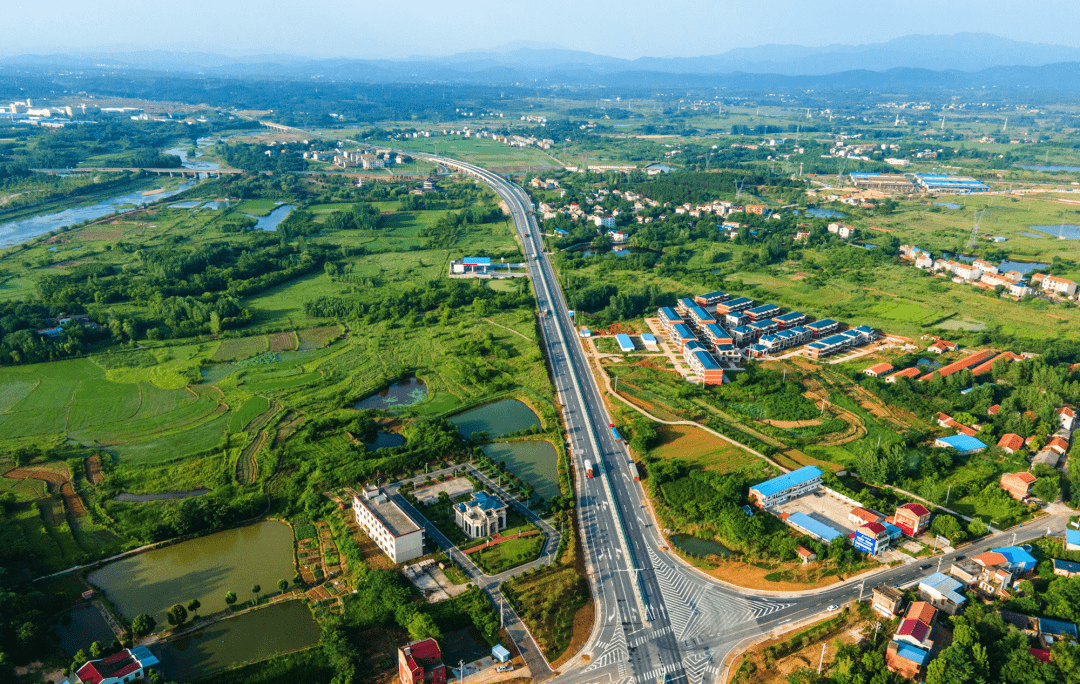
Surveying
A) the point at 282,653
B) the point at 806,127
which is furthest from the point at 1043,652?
the point at 806,127

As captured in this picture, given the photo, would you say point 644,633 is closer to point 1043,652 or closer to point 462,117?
point 1043,652

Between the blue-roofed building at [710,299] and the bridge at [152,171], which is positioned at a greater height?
the bridge at [152,171]

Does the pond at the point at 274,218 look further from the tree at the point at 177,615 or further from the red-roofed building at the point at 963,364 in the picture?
the red-roofed building at the point at 963,364

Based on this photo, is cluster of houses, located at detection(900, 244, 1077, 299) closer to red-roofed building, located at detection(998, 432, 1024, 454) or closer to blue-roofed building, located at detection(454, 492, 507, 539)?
red-roofed building, located at detection(998, 432, 1024, 454)

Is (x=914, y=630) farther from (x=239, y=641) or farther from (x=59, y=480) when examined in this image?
(x=59, y=480)

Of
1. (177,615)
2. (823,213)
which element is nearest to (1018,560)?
(177,615)

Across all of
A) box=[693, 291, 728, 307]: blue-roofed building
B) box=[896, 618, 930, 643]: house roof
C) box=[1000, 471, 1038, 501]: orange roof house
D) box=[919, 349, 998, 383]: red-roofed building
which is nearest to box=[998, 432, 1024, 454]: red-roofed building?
box=[1000, 471, 1038, 501]: orange roof house

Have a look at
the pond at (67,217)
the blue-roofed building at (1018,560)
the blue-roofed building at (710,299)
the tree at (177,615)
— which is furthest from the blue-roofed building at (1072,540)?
the pond at (67,217)
